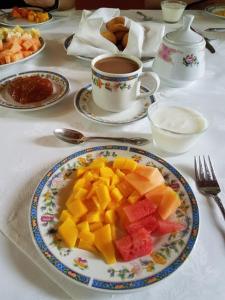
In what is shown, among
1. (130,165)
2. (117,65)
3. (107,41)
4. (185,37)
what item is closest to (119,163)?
(130,165)

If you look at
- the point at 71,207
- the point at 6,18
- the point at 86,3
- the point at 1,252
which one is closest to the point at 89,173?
the point at 71,207

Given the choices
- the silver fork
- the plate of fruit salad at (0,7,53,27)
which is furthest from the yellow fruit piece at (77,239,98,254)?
the plate of fruit salad at (0,7,53,27)

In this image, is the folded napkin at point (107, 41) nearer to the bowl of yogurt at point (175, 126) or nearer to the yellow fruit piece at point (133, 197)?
the bowl of yogurt at point (175, 126)

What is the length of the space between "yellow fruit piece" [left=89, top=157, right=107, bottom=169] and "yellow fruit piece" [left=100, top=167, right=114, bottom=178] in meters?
0.01

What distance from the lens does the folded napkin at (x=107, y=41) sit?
940mm

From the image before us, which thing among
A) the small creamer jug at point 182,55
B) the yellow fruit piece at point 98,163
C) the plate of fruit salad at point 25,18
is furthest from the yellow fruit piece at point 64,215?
the plate of fruit salad at point 25,18

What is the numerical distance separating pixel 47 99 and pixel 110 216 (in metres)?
0.40

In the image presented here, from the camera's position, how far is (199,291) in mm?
431

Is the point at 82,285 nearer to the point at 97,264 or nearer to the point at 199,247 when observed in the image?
the point at 97,264

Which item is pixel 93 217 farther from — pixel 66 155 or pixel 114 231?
pixel 66 155

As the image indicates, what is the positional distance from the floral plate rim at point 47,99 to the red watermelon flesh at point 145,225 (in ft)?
1.28

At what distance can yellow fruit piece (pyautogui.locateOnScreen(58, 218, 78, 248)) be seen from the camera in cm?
46

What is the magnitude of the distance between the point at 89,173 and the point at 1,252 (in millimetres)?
182

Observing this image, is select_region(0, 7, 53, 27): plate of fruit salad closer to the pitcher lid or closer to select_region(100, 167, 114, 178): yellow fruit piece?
the pitcher lid
